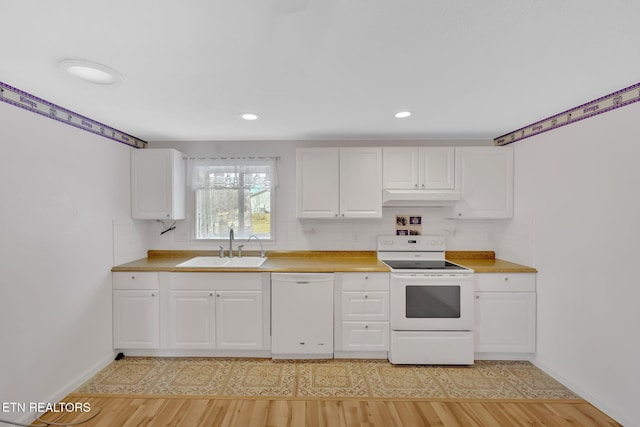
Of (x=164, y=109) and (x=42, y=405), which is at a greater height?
A: (x=164, y=109)

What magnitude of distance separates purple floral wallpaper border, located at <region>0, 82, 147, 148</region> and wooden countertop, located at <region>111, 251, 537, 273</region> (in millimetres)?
1300

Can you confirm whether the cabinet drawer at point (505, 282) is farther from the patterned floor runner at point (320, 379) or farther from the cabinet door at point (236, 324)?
the cabinet door at point (236, 324)

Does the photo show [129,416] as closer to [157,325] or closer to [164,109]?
[157,325]

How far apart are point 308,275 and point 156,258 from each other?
1.89 meters

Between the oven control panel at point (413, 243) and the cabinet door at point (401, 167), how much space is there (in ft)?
2.01

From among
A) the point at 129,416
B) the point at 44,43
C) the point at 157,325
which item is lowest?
the point at 129,416

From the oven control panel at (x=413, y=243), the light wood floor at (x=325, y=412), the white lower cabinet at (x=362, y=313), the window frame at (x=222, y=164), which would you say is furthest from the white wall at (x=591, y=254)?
the window frame at (x=222, y=164)

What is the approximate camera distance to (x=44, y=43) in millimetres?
1294

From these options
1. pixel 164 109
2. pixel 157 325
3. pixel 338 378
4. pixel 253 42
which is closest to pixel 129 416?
pixel 157 325

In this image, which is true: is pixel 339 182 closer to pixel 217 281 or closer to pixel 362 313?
pixel 362 313

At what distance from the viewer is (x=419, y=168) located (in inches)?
115

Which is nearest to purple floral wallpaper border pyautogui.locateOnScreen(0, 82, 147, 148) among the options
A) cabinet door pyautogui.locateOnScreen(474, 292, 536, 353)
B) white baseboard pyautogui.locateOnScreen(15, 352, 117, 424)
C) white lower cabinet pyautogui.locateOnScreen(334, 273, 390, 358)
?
white baseboard pyautogui.locateOnScreen(15, 352, 117, 424)

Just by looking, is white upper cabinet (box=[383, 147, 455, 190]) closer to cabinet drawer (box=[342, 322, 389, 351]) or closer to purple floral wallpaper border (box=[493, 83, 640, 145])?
purple floral wallpaper border (box=[493, 83, 640, 145])

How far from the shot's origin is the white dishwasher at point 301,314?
8.43 ft
